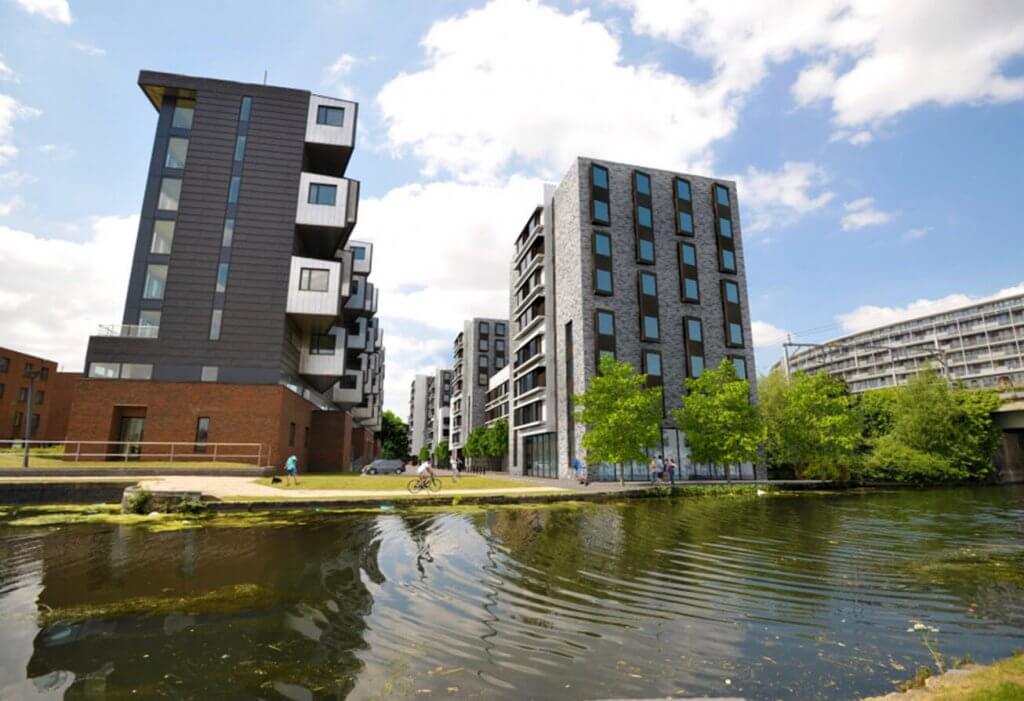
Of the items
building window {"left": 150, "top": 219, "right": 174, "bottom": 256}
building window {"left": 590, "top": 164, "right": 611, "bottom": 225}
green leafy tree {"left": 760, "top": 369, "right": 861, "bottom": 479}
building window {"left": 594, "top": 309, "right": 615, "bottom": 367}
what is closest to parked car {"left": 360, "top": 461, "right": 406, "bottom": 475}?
building window {"left": 594, "top": 309, "right": 615, "bottom": 367}

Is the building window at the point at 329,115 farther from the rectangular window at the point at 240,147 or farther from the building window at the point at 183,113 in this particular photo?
the building window at the point at 183,113

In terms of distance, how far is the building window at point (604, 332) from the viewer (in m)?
43.3

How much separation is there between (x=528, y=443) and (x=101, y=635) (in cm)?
5067

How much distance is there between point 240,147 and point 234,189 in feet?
11.0

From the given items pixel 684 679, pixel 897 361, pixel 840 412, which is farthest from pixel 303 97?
pixel 897 361

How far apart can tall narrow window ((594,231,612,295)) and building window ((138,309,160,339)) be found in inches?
1260

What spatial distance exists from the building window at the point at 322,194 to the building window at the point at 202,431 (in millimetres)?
16615

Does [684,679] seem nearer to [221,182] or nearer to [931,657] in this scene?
[931,657]

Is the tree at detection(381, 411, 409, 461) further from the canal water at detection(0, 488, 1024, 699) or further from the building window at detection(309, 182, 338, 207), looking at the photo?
the canal water at detection(0, 488, 1024, 699)

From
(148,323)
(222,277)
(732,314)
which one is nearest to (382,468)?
(222,277)

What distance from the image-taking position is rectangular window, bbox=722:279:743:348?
47469mm

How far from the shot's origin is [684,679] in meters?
4.96

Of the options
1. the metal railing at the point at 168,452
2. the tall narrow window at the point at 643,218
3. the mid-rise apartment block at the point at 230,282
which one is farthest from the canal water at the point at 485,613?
the tall narrow window at the point at 643,218

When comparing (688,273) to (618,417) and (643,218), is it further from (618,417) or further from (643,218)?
(618,417)
